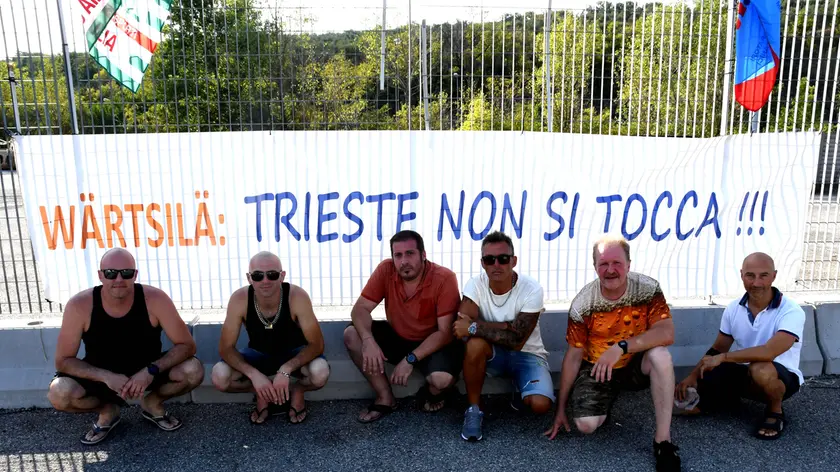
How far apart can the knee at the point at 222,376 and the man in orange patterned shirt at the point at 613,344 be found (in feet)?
6.80

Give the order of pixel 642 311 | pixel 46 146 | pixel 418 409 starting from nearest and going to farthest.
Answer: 1. pixel 642 311
2. pixel 418 409
3. pixel 46 146

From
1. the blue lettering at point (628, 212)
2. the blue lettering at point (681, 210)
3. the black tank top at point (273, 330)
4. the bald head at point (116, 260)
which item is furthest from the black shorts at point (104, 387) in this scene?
the blue lettering at point (681, 210)

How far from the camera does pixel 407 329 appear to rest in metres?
4.55

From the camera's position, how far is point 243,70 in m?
4.99

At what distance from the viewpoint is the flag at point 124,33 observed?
4.82 metres

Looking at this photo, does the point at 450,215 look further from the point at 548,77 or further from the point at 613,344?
the point at 613,344

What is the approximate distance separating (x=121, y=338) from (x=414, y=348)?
1.88 m

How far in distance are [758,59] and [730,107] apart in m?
0.41

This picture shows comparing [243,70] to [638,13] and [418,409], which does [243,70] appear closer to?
[418,409]

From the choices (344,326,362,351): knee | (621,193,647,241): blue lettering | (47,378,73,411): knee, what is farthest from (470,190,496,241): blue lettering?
(47,378,73,411): knee

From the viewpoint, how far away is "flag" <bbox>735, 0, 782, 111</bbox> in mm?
5199

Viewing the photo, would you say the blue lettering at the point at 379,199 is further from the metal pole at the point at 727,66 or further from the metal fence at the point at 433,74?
the metal pole at the point at 727,66

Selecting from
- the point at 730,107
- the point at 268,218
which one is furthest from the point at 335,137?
the point at 730,107

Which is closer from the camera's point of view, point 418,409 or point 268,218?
point 418,409
